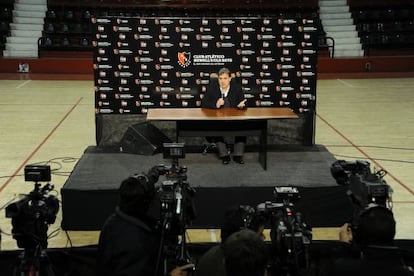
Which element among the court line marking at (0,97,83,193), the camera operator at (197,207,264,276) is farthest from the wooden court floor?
the camera operator at (197,207,264,276)

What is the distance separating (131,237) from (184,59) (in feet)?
21.1

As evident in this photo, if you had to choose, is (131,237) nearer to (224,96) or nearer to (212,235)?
(212,235)

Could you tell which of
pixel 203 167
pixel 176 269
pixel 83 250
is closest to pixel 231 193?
pixel 203 167

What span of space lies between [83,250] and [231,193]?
7.20 ft

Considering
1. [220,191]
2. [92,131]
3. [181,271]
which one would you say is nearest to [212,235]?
[220,191]

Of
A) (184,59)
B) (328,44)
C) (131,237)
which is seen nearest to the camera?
(131,237)

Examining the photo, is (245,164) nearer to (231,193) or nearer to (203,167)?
(203,167)

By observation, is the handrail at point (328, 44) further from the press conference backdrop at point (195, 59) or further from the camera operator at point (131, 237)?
the camera operator at point (131, 237)

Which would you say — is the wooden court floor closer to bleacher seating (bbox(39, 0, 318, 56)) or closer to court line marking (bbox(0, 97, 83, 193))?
court line marking (bbox(0, 97, 83, 193))

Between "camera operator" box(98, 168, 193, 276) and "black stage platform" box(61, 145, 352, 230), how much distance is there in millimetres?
3134

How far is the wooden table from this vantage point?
28.5ft

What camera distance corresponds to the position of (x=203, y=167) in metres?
8.81

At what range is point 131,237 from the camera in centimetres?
429

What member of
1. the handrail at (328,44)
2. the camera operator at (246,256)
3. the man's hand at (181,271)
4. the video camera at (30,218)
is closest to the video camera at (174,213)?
the man's hand at (181,271)
